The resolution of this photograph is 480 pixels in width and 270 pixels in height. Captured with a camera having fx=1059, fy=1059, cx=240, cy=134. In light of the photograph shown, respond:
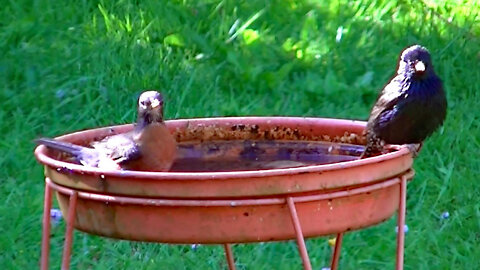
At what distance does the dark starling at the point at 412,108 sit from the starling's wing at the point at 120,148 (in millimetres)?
801

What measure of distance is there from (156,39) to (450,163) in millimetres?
1828

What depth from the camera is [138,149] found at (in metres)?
2.78

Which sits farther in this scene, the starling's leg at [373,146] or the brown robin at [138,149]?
the starling's leg at [373,146]

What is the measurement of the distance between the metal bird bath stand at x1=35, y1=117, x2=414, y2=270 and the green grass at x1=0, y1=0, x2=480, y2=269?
5.53 feet

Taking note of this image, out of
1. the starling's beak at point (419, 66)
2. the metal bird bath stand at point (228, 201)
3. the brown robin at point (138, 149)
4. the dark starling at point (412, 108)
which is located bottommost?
the metal bird bath stand at point (228, 201)

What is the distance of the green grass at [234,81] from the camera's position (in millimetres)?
4234

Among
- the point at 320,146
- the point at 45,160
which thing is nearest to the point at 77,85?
the point at 320,146

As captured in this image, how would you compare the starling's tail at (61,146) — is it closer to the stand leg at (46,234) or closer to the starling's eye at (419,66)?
the stand leg at (46,234)

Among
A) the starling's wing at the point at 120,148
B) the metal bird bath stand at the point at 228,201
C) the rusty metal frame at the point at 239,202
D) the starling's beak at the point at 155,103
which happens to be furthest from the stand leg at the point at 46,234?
the starling's beak at the point at 155,103

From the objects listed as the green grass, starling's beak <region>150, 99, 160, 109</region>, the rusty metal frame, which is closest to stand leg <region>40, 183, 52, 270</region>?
the rusty metal frame

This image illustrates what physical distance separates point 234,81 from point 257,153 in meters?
2.44

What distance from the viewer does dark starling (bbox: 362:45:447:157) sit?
10.7 feet

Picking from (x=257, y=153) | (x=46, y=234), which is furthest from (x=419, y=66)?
(x=46, y=234)

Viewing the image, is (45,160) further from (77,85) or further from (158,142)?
(77,85)
